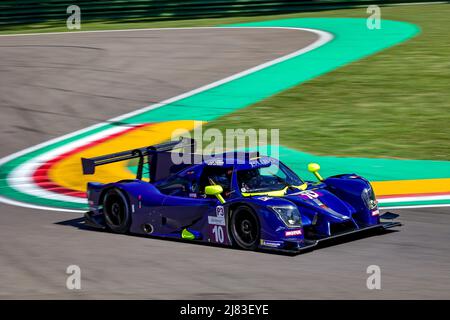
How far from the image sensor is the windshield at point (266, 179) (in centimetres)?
1091

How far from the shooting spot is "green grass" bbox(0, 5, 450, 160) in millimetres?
16578

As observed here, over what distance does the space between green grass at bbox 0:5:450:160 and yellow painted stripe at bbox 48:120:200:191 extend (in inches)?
45.4

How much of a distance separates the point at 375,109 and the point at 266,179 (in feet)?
28.1

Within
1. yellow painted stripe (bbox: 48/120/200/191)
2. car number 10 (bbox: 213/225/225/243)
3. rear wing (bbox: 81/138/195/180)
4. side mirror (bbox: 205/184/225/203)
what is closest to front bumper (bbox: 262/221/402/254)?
car number 10 (bbox: 213/225/225/243)

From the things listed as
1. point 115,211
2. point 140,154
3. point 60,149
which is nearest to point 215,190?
point 115,211

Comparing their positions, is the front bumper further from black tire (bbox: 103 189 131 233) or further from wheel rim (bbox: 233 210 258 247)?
black tire (bbox: 103 189 131 233)

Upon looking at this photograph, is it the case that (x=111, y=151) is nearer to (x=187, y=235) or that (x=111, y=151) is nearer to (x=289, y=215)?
(x=187, y=235)

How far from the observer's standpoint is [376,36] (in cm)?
2598

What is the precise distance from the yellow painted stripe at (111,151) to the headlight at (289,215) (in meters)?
5.72

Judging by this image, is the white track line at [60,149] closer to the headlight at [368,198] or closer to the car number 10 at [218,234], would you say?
the car number 10 at [218,234]

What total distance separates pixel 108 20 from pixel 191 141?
21.4 meters

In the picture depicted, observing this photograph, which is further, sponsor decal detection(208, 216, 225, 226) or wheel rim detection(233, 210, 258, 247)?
sponsor decal detection(208, 216, 225, 226)

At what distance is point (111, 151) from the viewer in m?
17.0

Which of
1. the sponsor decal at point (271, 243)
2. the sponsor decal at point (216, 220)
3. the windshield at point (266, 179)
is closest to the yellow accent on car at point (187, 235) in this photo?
the sponsor decal at point (216, 220)
